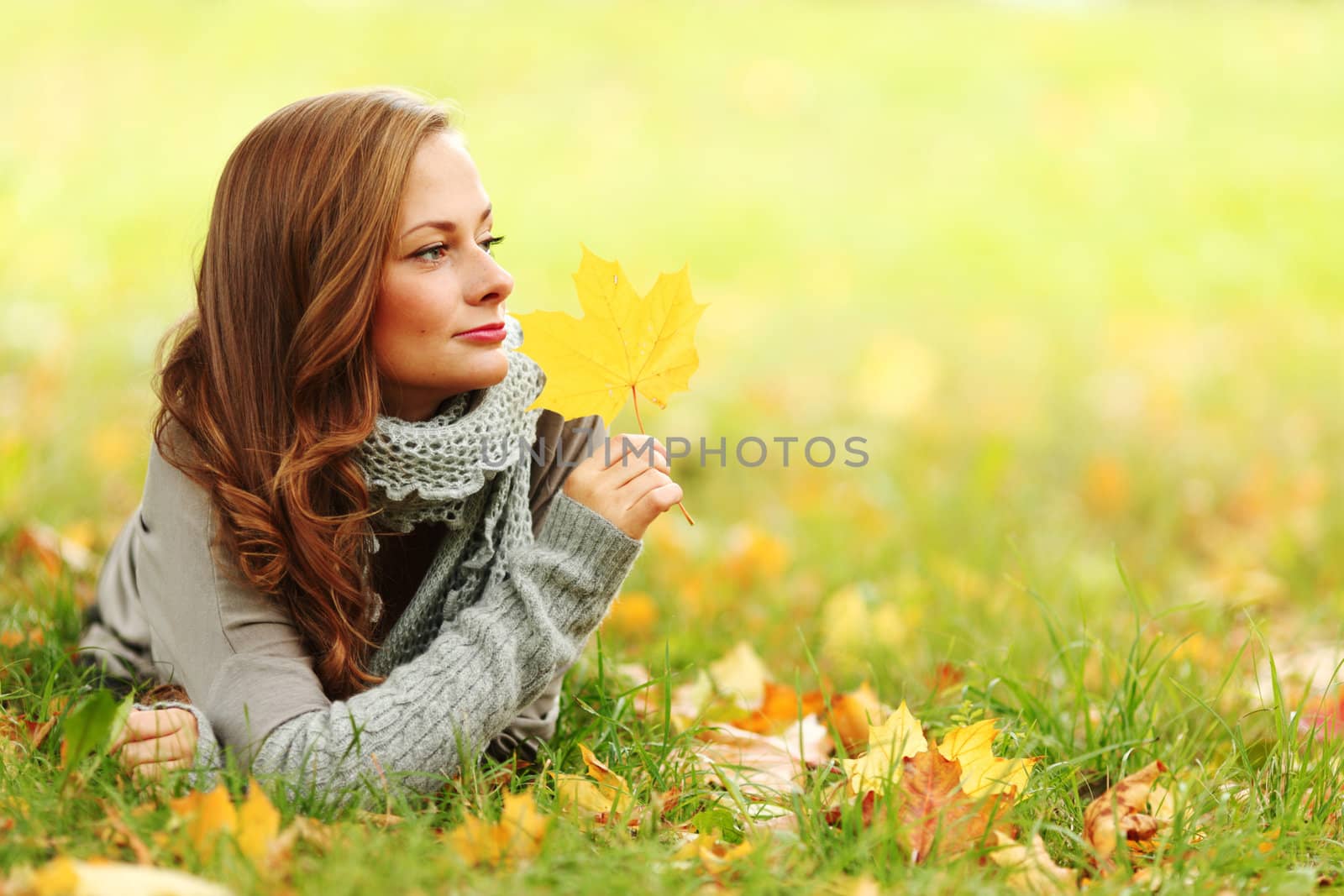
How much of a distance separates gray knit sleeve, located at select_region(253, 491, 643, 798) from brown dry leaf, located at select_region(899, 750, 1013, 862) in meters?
0.49

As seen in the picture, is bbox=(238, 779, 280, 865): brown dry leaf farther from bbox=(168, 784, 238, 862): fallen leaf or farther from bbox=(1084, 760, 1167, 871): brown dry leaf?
bbox=(1084, 760, 1167, 871): brown dry leaf

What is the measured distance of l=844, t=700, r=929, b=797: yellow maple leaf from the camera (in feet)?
5.07

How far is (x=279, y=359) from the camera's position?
67.2 inches

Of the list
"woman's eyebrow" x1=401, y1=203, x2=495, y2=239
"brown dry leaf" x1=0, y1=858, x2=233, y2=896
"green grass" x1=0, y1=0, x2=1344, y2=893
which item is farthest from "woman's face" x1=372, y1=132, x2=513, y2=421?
"brown dry leaf" x1=0, y1=858, x2=233, y2=896

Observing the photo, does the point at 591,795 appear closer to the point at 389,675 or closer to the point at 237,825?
the point at 389,675

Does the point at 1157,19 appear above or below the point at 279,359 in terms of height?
above

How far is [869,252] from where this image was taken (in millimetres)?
6820

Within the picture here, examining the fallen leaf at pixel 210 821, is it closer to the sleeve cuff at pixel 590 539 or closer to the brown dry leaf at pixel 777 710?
the sleeve cuff at pixel 590 539

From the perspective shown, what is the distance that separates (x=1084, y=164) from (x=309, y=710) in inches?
284

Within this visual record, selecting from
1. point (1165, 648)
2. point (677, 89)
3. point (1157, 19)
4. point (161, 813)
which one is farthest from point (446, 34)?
point (161, 813)

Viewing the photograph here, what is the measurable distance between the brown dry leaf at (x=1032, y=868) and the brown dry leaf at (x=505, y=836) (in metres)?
0.56

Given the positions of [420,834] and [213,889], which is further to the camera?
[420,834]

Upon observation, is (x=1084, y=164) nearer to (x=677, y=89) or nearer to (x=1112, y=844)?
(x=677, y=89)

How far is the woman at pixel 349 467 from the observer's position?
1631 mm
